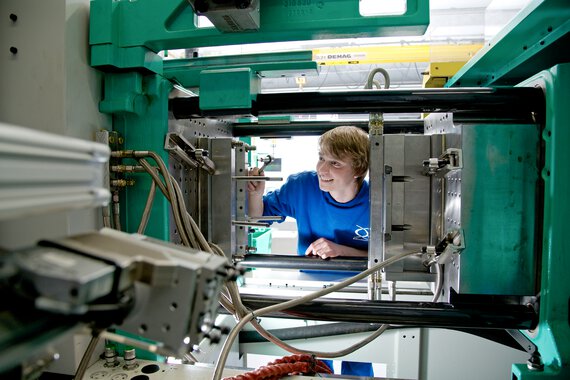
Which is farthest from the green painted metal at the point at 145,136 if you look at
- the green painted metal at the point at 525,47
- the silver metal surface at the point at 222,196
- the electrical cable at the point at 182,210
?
the green painted metal at the point at 525,47

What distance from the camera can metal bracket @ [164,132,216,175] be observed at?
103cm

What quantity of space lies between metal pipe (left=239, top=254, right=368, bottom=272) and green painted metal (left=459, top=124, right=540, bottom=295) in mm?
506

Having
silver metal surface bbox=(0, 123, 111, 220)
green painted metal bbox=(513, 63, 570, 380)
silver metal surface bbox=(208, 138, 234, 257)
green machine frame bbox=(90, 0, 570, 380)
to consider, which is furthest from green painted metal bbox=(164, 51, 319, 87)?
silver metal surface bbox=(0, 123, 111, 220)

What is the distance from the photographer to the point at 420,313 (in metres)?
Answer: 0.96

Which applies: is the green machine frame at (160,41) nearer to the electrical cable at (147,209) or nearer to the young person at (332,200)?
the electrical cable at (147,209)

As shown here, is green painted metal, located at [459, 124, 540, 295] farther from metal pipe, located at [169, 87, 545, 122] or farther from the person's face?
the person's face

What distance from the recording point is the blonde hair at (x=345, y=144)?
5.27 ft

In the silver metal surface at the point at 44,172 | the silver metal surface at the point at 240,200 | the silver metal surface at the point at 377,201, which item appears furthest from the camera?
the silver metal surface at the point at 240,200

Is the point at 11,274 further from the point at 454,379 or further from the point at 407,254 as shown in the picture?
the point at 454,379

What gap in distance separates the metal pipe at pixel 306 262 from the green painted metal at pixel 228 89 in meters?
0.64

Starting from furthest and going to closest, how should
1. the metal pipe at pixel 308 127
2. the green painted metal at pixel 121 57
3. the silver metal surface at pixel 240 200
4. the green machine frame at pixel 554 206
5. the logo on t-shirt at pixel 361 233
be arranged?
the logo on t-shirt at pixel 361 233
the metal pipe at pixel 308 127
the silver metal surface at pixel 240 200
the green painted metal at pixel 121 57
the green machine frame at pixel 554 206

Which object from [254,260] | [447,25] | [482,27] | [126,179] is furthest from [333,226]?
[482,27]

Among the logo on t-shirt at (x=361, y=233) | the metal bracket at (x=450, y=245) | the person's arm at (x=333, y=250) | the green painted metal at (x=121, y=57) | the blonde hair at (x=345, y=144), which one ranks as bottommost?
the person's arm at (x=333, y=250)

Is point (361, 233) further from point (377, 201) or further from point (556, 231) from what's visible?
point (556, 231)
